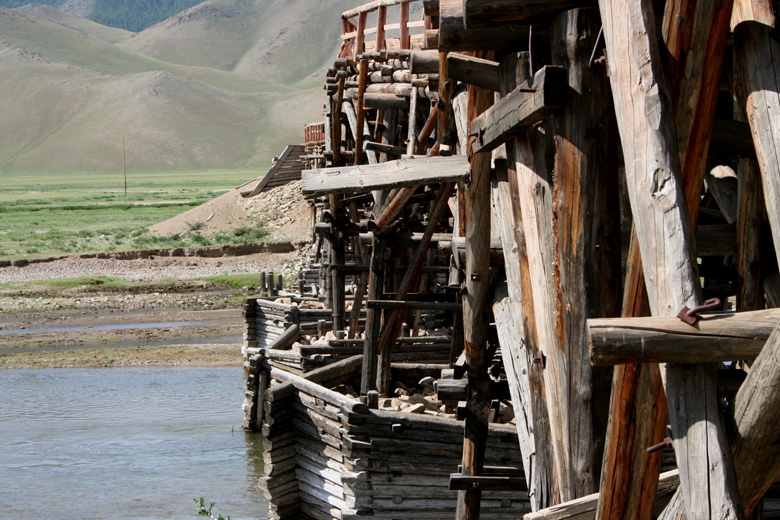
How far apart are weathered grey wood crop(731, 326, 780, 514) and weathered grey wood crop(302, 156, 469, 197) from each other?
10.9ft

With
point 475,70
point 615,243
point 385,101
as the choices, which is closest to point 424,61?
point 475,70

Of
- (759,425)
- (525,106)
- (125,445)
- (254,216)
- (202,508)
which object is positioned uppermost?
(254,216)

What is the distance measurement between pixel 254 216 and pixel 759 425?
149 ft

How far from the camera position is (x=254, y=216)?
155 feet

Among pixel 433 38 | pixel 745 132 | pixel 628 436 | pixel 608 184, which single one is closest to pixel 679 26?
pixel 608 184

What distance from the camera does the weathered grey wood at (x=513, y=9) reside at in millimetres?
3625

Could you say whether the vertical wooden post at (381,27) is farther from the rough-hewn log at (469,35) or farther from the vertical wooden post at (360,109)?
the rough-hewn log at (469,35)

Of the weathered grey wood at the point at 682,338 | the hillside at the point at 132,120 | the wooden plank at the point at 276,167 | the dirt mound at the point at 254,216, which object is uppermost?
the hillside at the point at 132,120

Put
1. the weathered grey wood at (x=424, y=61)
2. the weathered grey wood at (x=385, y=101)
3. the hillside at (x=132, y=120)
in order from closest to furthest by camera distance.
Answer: the weathered grey wood at (x=424, y=61) < the weathered grey wood at (x=385, y=101) < the hillside at (x=132, y=120)

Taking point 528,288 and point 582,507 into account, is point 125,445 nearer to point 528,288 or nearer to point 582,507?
point 528,288

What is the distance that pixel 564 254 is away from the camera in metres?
3.66

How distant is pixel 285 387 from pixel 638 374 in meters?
7.53

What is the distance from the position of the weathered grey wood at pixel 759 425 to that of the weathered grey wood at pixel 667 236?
0.08m

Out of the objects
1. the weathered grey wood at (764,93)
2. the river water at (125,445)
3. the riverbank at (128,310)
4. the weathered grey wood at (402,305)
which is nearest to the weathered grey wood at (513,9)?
the weathered grey wood at (764,93)
